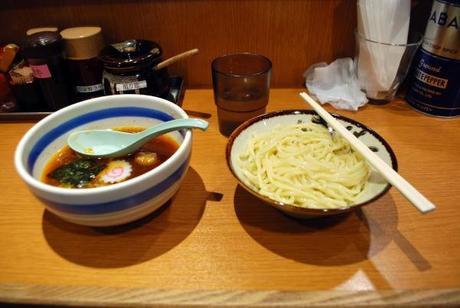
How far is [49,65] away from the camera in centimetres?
104

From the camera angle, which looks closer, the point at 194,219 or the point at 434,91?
the point at 194,219

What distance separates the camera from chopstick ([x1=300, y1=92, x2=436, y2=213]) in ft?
1.99

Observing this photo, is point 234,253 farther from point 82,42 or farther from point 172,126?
point 82,42

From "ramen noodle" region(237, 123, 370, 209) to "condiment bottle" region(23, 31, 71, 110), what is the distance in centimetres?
62

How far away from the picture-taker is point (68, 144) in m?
0.83

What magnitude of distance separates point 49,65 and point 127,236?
0.59 meters

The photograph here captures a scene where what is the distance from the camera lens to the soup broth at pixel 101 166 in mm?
760

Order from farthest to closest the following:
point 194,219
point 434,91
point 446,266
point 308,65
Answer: point 308,65 → point 434,91 → point 194,219 → point 446,266

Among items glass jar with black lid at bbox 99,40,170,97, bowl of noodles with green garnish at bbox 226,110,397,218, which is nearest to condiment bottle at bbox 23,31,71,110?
glass jar with black lid at bbox 99,40,170,97

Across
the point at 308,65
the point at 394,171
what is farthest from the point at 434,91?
the point at 394,171

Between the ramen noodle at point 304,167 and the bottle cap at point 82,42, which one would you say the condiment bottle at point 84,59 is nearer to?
the bottle cap at point 82,42

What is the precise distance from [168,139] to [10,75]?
0.59 meters

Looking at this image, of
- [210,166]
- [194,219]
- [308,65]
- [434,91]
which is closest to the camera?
[194,219]

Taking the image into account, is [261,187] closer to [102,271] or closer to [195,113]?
[102,271]
